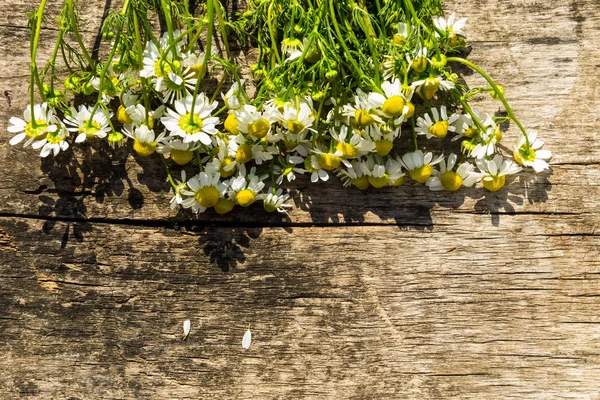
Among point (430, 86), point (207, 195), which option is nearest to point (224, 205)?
point (207, 195)

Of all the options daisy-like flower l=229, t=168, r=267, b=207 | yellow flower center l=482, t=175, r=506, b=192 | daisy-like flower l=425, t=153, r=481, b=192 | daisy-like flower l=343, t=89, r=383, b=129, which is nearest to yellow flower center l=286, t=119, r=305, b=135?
daisy-like flower l=343, t=89, r=383, b=129

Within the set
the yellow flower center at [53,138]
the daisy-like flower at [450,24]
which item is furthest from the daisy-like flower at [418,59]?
the yellow flower center at [53,138]

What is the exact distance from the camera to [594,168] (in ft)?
5.14

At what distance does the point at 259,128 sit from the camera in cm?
130

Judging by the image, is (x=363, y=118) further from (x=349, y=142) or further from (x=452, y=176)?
(x=452, y=176)

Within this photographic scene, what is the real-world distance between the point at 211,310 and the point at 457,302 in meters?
0.67

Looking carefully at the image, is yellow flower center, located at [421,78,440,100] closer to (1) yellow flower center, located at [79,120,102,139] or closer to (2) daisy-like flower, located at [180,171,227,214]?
(2) daisy-like flower, located at [180,171,227,214]

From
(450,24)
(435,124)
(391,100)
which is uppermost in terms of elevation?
(450,24)

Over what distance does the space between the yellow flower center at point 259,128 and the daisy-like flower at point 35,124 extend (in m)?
0.49

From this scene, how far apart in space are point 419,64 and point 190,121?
535 millimetres

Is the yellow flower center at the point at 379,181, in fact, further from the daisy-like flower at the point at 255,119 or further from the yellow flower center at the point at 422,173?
the daisy-like flower at the point at 255,119

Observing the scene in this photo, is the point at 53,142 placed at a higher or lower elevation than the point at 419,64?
lower

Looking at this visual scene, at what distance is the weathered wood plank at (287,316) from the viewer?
1.55 metres

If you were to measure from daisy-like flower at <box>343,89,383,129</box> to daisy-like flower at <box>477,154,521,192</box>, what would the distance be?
0.38 metres
